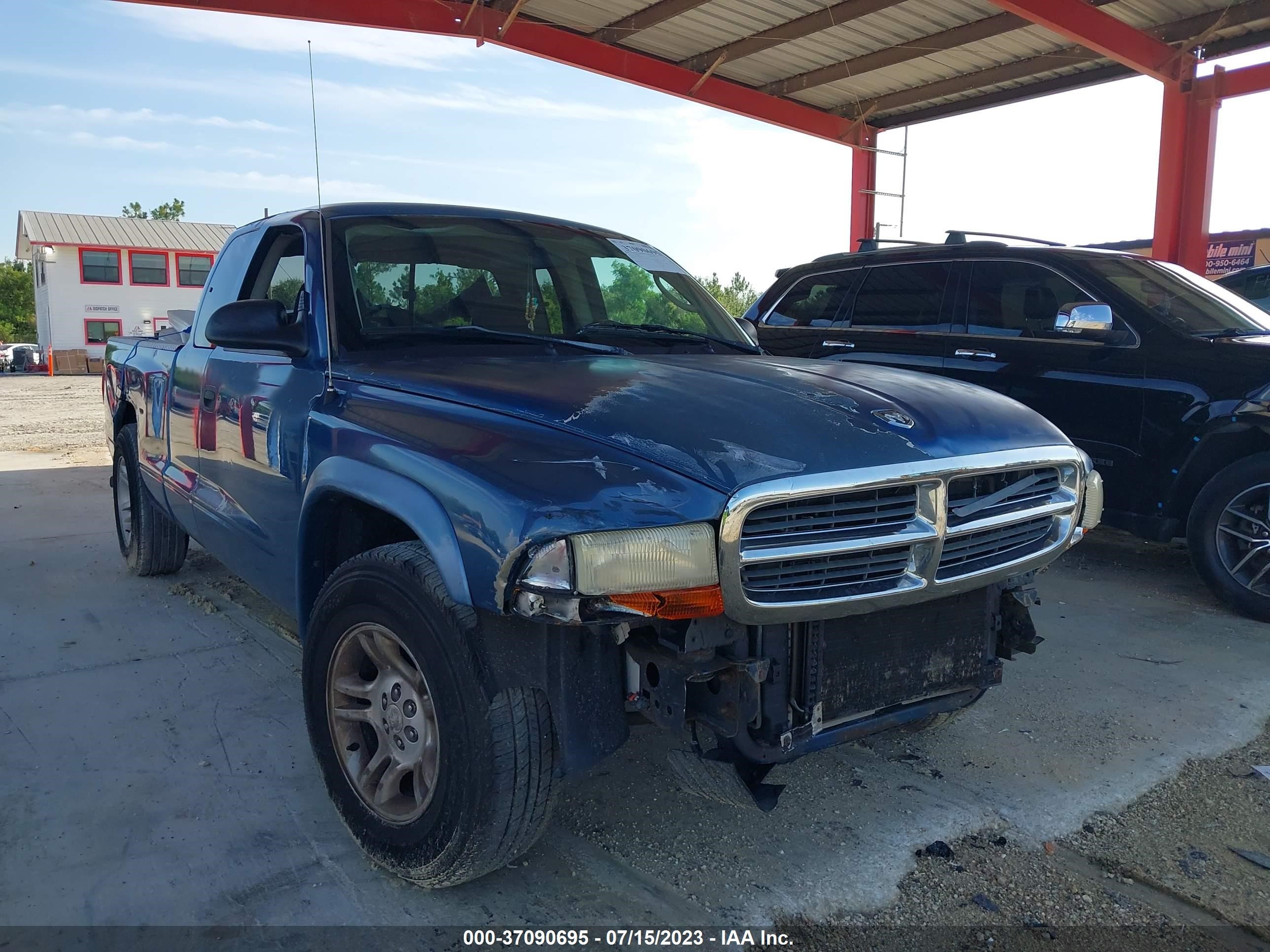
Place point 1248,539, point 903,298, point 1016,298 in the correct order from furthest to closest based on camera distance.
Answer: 1. point 903,298
2. point 1016,298
3. point 1248,539

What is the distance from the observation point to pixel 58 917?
91.4 inches

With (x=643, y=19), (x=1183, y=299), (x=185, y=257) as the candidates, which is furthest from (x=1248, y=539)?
(x=185, y=257)

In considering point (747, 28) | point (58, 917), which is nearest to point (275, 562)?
point (58, 917)

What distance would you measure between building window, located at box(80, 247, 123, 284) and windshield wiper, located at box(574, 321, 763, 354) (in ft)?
149

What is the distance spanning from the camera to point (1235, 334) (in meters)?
5.07

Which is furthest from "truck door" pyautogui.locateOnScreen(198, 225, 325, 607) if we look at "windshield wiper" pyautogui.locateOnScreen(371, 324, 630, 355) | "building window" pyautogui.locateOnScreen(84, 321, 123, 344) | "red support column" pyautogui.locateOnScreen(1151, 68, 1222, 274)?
"building window" pyautogui.locateOnScreen(84, 321, 123, 344)

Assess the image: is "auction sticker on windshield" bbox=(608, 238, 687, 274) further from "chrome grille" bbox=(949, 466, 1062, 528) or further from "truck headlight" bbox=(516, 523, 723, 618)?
"truck headlight" bbox=(516, 523, 723, 618)

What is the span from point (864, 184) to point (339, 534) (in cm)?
1311

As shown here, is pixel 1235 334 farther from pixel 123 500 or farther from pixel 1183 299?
pixel 123 500

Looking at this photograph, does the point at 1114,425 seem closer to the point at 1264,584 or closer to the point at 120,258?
the point at 1264,584

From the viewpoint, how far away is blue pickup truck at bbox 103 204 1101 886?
6.55 ft

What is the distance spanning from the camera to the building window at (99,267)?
41.4 metres

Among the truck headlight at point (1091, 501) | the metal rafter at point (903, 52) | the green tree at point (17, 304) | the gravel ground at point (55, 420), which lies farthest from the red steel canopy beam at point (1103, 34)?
the green tree at point (17, 304)

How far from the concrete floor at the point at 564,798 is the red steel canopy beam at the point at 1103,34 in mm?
6916
